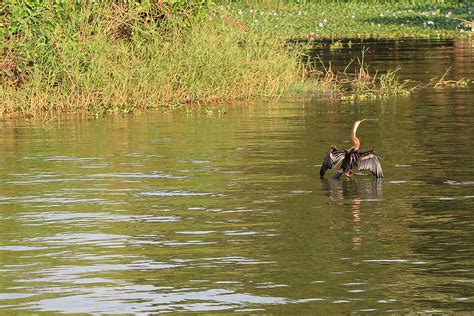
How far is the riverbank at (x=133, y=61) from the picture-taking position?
25719 mm

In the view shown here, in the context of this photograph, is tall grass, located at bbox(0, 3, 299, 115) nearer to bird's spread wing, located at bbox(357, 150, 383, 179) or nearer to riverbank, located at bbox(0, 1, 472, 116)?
riverbank, located at bbox(0, 1, 472, 116)

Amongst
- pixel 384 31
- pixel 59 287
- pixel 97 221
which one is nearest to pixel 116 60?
pixel 97 221

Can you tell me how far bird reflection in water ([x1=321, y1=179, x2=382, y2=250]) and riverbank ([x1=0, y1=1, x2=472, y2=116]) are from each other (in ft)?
31.5

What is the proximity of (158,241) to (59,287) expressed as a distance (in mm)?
2090

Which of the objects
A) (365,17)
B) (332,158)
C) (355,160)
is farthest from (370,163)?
(365,17)

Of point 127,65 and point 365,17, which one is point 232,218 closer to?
point 127,65

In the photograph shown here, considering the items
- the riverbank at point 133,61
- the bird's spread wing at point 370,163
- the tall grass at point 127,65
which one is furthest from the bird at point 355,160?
the tall grass at point 127,65

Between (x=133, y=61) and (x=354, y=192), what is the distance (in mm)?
11235

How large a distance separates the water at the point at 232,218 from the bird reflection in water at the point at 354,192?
0.03 m

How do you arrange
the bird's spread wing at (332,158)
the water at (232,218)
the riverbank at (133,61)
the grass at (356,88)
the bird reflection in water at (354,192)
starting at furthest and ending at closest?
the grass at (356,88), the riverbank at (133,61), the bird's spread wing at (332,158), the bird reflection in water at (354,192), the water at (232,218)

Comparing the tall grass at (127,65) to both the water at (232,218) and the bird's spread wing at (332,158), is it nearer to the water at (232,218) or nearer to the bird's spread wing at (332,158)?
the water at (232,218)

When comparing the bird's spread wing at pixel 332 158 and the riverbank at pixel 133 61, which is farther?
the riverbank at pixel 133 61

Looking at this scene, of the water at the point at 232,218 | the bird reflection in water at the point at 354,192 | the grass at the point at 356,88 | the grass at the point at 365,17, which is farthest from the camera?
the grass at the point at 365,17

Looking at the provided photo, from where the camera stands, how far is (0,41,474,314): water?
1050 cm
